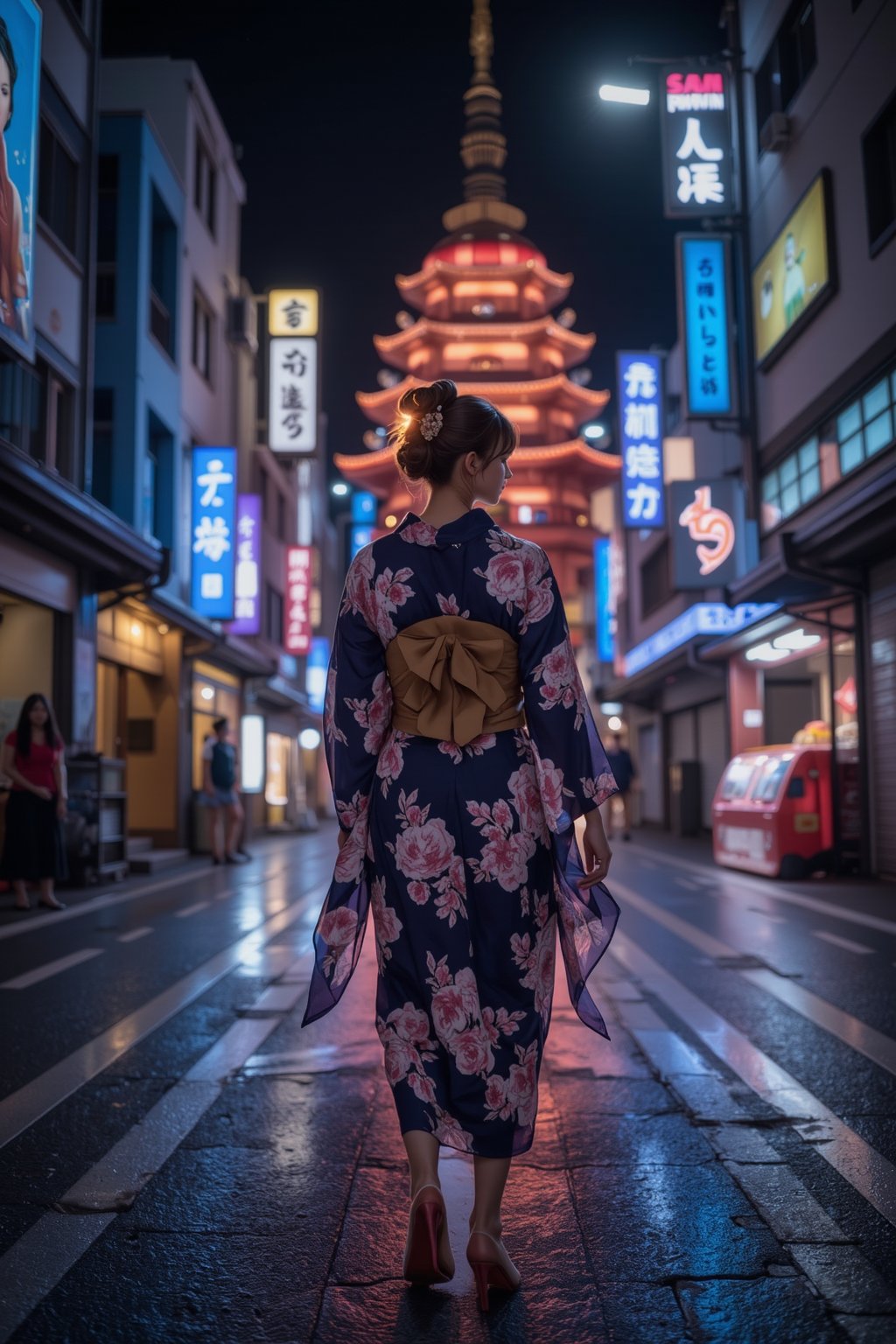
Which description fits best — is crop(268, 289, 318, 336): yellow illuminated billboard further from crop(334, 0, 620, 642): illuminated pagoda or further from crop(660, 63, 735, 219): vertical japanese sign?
crop(334, 0, 620, 642): illuminated pagoda

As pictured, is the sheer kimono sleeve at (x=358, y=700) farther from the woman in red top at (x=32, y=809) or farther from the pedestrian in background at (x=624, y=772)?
the pedestrian in background at (x=624, y=772)

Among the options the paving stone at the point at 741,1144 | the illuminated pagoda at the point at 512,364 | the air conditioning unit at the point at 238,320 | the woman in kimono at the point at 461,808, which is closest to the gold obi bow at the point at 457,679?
the woman in kimono at the point at 461,808

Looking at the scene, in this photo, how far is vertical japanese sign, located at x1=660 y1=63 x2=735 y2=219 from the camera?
1730 cm

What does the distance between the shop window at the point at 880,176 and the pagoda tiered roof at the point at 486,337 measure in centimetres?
3300

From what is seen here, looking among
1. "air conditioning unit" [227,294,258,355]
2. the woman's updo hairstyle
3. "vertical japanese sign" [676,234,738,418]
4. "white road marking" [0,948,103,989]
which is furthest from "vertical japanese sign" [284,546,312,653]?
the woman's updo hairstyle

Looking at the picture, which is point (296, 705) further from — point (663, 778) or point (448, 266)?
point (448, 266)

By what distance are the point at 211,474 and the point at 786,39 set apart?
10785 millimetres

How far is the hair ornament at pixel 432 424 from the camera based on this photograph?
2918 millimetres

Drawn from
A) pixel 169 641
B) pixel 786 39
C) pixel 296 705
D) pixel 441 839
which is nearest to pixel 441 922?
pixel 441 839

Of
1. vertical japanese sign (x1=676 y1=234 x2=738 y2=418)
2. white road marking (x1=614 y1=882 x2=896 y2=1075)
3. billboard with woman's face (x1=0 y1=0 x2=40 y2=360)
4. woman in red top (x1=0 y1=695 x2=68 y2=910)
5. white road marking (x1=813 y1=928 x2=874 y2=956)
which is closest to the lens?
white road marking (x1=614 y1=882 x2=896 y2=1075)

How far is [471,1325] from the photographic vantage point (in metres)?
2.28

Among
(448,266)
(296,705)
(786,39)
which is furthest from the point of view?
(448,266)

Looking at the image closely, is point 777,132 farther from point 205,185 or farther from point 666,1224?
point 666,1224

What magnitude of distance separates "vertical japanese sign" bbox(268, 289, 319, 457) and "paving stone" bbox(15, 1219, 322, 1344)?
20120mm
